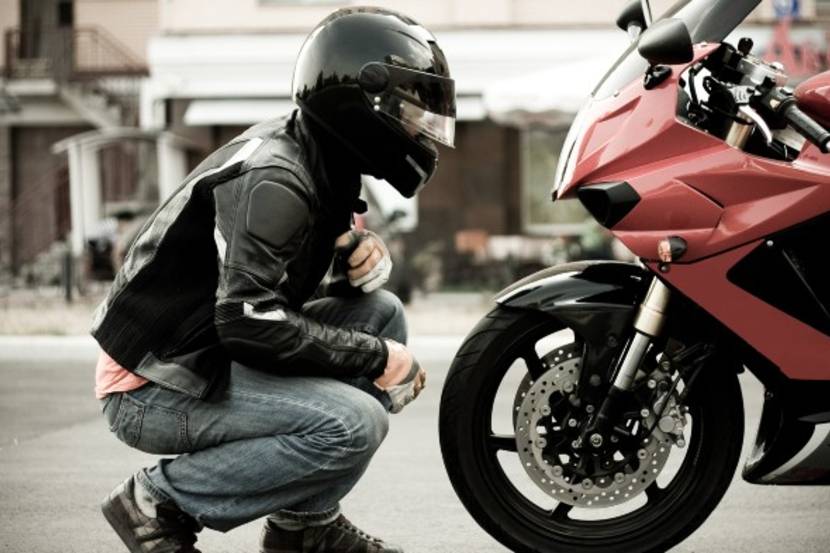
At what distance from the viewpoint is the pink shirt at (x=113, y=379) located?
329cm

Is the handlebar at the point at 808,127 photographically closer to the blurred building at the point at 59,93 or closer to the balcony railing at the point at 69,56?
the blurred building at the point at 59,93

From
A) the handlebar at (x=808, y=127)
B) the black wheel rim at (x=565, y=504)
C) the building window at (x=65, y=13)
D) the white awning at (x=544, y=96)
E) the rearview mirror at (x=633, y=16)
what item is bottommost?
the building window at (x=65, y=13)

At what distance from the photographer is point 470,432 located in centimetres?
336

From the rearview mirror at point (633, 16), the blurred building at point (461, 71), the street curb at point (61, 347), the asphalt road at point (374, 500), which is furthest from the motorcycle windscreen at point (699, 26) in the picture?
the blurred building at point (461, 71)

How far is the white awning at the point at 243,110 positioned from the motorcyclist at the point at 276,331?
14.2 metres

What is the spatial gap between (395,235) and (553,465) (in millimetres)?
10439

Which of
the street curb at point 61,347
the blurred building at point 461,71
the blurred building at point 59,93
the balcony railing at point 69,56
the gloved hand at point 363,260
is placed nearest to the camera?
the gloved hand at point 363,260

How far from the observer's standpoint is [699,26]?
10.9 feet

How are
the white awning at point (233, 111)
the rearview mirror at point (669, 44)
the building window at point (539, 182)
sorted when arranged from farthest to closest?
the building window at point (539, 182), the white awning at point (233, 111), the rearview mirror at point (669, 44)

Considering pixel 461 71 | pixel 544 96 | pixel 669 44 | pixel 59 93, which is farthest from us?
pixel 59 93

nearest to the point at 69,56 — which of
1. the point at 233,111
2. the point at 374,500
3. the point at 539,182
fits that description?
the point at 233,111

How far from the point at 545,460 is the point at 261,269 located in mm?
882

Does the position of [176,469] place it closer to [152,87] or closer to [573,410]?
[573,410]

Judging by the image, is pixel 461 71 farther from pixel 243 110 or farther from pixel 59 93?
pixel 59 93
